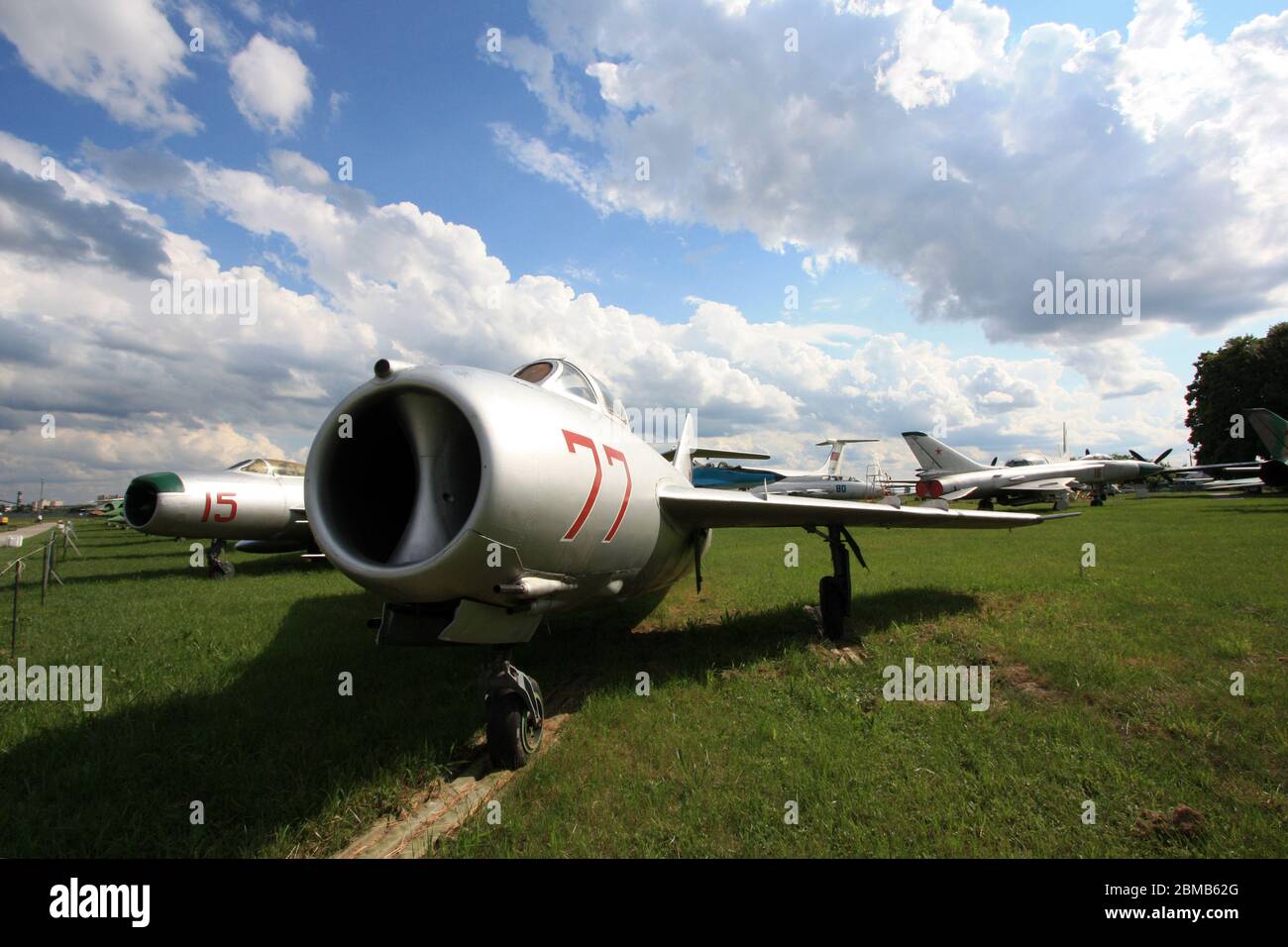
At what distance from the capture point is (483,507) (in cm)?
272

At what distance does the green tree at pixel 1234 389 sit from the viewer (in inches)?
1770

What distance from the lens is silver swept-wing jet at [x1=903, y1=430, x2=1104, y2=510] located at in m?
31.3

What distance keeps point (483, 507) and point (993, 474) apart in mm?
35691

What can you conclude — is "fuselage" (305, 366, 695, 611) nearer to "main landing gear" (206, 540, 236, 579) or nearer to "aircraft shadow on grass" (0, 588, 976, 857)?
"aircraft shadow on grass" (0, 588, 976, 857)

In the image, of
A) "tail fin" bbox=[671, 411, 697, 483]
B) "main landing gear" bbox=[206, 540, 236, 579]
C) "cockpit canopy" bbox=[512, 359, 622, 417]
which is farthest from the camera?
"main landing gear" bbox=[206, 540, 236, 579]

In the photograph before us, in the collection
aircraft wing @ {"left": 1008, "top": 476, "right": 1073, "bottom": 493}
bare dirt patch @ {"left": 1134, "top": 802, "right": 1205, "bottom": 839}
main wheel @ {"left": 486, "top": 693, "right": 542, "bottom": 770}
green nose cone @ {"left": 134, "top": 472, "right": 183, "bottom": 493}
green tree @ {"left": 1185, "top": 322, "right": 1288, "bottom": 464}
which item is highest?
green tree @ {"left": 1185, "top": 322, "right": 1288, "bottom": 464}

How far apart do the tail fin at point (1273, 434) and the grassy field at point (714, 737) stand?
84.7ft

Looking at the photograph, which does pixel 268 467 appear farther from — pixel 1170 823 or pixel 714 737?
pixel 1170 823

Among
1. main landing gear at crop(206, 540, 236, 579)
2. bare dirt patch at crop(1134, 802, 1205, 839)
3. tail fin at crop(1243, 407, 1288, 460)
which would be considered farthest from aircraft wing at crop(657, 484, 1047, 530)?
tail fin at crop(1243, 407, 1288, 460)

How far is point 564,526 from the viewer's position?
3287 mm

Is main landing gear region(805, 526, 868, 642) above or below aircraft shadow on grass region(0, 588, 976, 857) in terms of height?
above

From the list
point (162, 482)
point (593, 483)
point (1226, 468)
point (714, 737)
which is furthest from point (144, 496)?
point (1226, 468)

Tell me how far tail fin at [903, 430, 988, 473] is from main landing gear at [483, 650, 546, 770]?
36.0 meters
